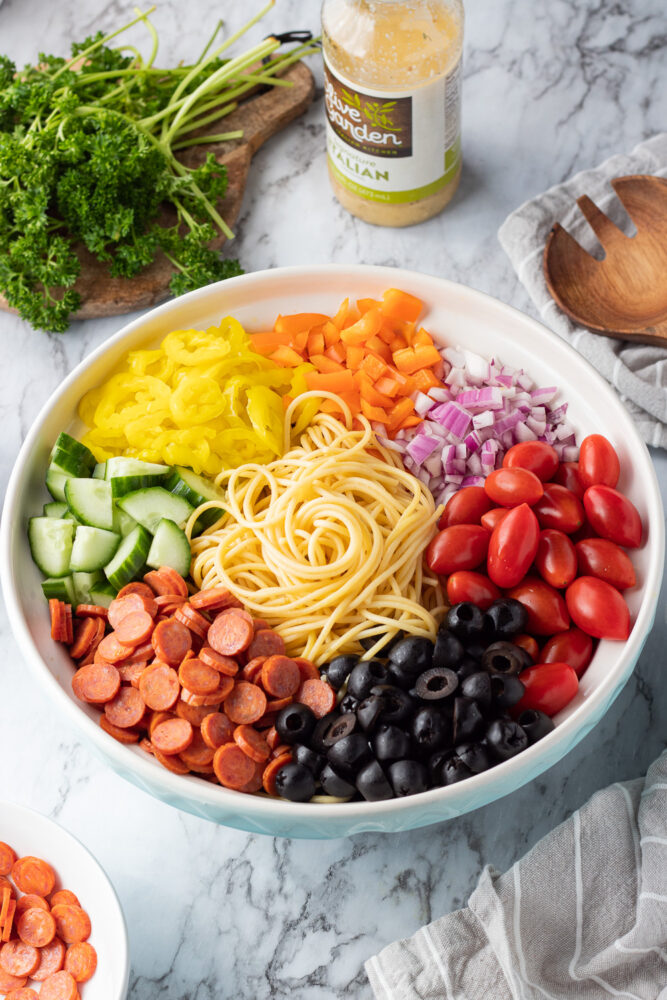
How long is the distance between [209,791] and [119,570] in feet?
1.76

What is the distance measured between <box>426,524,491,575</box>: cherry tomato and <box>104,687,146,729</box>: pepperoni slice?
0.69 metres

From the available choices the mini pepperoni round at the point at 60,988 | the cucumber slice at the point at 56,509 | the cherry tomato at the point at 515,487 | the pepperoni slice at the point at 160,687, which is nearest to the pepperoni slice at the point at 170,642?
the pepperoni slice at the point at 160,687

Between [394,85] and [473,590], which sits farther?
[394,85]

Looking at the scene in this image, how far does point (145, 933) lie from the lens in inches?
84.3

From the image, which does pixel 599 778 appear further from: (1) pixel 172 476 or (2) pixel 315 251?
(2) pixel 315 251

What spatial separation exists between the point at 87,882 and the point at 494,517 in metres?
1.13

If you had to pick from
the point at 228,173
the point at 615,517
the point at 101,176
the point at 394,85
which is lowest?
the point at 615,517

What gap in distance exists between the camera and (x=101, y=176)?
2703 mm

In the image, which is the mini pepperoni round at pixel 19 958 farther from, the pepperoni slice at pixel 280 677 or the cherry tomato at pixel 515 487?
the cherry tomato at pixel 515 487

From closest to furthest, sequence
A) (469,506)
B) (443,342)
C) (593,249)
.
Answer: (469,506) < (443,342) < (593,249)

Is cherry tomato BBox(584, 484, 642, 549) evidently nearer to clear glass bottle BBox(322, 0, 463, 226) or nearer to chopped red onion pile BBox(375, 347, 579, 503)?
chopped red onion pile BBox(375, 347, 579, 503)

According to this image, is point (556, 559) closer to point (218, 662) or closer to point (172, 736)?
point (218, 662)

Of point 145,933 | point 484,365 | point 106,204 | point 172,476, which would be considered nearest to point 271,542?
point 172,476

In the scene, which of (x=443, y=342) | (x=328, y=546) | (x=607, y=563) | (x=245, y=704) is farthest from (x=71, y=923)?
(x=443, y=342)
